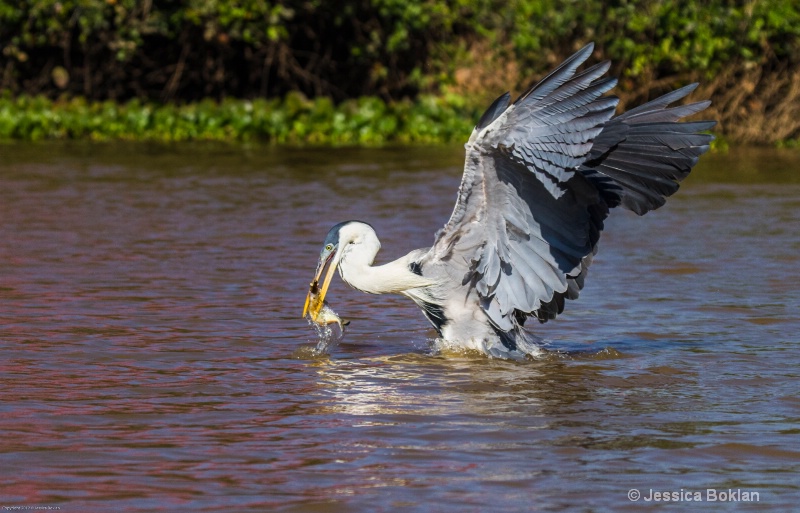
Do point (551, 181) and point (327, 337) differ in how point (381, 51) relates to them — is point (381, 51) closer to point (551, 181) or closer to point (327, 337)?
point (327, 337)

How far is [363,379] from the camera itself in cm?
568

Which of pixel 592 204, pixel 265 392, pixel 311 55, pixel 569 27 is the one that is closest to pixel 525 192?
pixel 592 204

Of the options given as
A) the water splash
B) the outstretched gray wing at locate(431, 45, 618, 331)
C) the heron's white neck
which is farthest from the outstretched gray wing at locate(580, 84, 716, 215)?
the water splash

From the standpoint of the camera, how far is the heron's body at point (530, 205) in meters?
5.35

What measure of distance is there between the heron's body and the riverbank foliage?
9.56 m

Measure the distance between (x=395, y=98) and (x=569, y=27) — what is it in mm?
4117

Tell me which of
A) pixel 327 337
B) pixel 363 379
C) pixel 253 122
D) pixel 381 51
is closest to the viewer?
pixel 363 379

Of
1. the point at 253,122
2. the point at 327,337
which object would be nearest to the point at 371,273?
the point at 327,337

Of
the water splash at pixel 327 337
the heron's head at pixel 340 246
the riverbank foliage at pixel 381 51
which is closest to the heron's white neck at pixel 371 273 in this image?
the heron's head at pixel 340 246

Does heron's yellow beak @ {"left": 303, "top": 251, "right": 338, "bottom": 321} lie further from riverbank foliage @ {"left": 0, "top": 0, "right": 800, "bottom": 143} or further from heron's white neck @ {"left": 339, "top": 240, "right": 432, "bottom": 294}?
riverbank foliage @ {"left": 0, "top": 0, "right": 800, "bottom": 143}

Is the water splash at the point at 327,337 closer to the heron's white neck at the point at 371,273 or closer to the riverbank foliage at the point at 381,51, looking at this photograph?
the heron's white neck at the point at 371,273

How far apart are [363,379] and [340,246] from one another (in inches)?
28.2

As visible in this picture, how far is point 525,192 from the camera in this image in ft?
18.6

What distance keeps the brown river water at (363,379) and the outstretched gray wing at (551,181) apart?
1.32 feet
